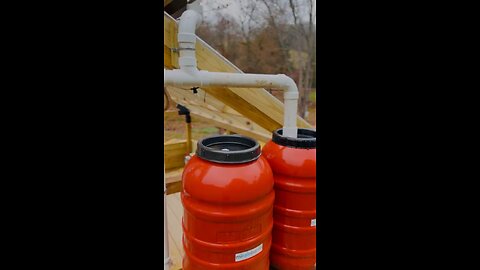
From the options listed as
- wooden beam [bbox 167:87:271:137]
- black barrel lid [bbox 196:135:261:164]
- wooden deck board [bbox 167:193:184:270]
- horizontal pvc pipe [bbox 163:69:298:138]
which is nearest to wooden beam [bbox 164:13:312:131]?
horizontal pvc pipe [bbox 163:69:298:138]

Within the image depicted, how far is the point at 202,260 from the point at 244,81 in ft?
2.60

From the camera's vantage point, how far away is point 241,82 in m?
1.31

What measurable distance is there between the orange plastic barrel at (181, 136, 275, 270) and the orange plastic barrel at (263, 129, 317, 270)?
0.45 feet

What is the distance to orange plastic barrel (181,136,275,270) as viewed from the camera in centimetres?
107

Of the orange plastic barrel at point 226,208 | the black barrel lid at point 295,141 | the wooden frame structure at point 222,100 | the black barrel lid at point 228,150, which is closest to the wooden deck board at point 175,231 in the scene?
the wooden frame structure at point 222,100

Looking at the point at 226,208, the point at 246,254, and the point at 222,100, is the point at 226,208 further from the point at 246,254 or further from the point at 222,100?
the point at 222,100

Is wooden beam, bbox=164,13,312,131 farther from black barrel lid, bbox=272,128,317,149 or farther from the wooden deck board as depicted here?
the wooden deck board

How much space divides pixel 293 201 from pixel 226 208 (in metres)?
0.38

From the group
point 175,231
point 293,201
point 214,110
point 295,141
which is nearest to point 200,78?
point 295,141

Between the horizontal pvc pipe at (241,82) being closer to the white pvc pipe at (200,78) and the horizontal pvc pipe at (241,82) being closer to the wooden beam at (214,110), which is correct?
the white pvc pipe at (200,78)

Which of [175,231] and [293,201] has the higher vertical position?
[293,201]

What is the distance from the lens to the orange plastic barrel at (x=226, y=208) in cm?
107

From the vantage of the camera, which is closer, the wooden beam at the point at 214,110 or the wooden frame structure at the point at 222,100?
the wooden frame structure at the point at 222,100

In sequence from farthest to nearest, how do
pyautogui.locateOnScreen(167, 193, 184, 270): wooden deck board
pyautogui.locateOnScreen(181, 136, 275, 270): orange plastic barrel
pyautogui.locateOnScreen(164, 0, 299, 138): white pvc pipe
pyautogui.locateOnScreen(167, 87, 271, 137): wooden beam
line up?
pyautogui.locateOnScreen(167, 87, 271, 137): wooden beam, pyautogui.locateOnScreen(167, 193, 184, 270): wooden deck board, pyautogui.locateOnScreen(164, 0, 299, 138): white pvc pipe, pyautogui.locateOnScreen(181, 136, 275, 270): orange plastic barrel
